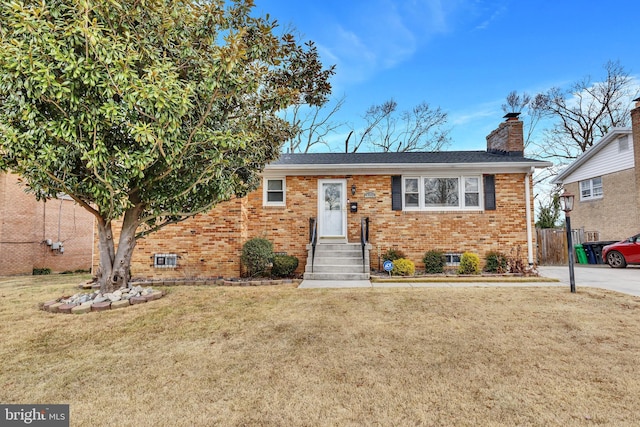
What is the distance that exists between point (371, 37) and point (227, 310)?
13908mm

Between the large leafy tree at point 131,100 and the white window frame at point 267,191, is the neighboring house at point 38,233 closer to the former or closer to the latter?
the white window frame at point 267,191

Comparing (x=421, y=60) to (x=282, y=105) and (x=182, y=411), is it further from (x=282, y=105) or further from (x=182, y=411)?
(x=182, y=411)

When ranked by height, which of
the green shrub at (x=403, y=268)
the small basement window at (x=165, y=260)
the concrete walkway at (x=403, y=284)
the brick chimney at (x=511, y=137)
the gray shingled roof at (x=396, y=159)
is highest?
the brick chimney at (x=511, y=137)

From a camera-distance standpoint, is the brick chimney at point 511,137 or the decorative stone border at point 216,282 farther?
the brick chimney at point 511,137

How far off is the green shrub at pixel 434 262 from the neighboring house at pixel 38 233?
40.1 ft

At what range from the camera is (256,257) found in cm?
912

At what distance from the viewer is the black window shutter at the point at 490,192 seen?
10.3 meters

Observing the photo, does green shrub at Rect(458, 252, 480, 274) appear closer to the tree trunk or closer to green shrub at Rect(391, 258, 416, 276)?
green shrub at Rect(391, 258, 416, 276)

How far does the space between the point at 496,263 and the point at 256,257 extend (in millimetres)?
7198

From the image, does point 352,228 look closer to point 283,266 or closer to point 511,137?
point 283,266

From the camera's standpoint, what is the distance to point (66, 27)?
14.1ft

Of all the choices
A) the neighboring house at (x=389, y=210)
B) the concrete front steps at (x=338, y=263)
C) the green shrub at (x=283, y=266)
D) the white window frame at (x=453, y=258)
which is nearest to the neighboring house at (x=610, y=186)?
the neighboring house at (x=389, y=210)

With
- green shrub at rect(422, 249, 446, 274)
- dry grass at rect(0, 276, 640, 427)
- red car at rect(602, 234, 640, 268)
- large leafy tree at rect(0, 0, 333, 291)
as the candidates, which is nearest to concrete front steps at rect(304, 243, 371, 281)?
green shrub at rect(422, 249, 446, 274)

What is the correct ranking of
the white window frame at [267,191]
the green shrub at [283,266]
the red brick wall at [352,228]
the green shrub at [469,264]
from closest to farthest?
the green shrub at [283,266]
the green shrub at [469,264]
the red brick wall at [352,228]
the white window frame at [267,191]
